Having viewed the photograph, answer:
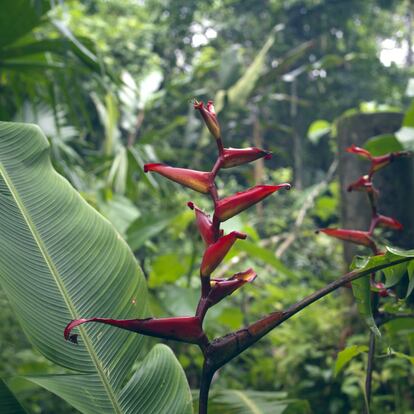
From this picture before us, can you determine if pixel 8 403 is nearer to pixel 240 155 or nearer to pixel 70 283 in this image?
pixel 70 283

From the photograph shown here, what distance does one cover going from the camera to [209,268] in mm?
569

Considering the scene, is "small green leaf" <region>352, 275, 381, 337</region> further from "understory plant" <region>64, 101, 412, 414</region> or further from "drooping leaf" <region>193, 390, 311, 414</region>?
"drooping leaf" <region>193, 390, 311, 414</region>

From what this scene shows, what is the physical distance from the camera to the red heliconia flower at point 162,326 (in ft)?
1.77

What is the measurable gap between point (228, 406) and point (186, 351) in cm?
116

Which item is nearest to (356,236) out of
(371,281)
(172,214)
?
(371,281)

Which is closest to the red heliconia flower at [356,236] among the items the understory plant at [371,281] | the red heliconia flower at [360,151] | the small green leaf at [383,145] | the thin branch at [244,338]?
the understory plant at [371,281]

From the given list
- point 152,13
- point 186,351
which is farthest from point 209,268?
point 152,13

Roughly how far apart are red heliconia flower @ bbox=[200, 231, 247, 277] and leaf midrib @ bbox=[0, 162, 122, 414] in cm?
23

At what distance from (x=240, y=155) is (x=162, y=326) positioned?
183mm

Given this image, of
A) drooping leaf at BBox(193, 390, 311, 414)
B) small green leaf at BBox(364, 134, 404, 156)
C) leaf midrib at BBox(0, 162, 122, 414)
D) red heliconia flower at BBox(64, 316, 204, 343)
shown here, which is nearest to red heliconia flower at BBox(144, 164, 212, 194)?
red heliconia flower at BBox(64, 316, 204, 343)

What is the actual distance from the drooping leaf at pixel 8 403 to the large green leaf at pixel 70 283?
0.04 metres

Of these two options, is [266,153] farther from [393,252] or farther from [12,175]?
A: [12,175]

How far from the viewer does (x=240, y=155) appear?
59 centimetres

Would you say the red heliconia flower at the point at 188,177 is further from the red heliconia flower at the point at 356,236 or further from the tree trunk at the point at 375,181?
the tree trunk at the point at 375,181
